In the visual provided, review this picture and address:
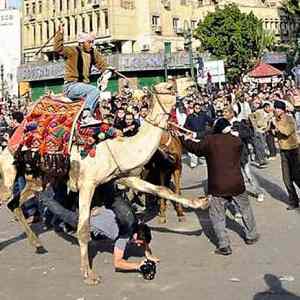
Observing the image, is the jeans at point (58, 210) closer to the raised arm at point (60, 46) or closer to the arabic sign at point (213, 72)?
the raised arm at point (60, 46)

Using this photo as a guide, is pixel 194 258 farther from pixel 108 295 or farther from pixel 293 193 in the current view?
pixel 293 193

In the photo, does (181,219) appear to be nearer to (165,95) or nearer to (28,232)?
(28,232)

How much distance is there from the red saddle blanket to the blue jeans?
0.13 meters

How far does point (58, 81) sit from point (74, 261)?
7176cm

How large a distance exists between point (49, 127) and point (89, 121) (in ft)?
1.83

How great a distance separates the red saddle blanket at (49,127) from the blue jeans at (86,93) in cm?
13

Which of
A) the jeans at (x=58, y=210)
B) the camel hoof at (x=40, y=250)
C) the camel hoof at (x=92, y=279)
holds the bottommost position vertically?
the camel hoof at (x=40, y=250)

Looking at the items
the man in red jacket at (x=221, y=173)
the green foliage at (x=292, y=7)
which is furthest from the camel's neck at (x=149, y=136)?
the green foliage at (x=292, y=7)

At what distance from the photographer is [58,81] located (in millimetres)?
80125

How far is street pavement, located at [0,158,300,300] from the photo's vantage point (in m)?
7.90

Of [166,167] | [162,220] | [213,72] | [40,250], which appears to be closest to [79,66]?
[40,250]

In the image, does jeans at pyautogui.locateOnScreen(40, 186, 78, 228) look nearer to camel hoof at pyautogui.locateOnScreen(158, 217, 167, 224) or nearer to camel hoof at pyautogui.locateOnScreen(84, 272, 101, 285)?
camel hoof at pyautogui.locateOnScreen(84, 272, 101, 285)

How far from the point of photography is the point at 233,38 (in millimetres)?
71625

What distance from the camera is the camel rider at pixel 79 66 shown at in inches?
373
